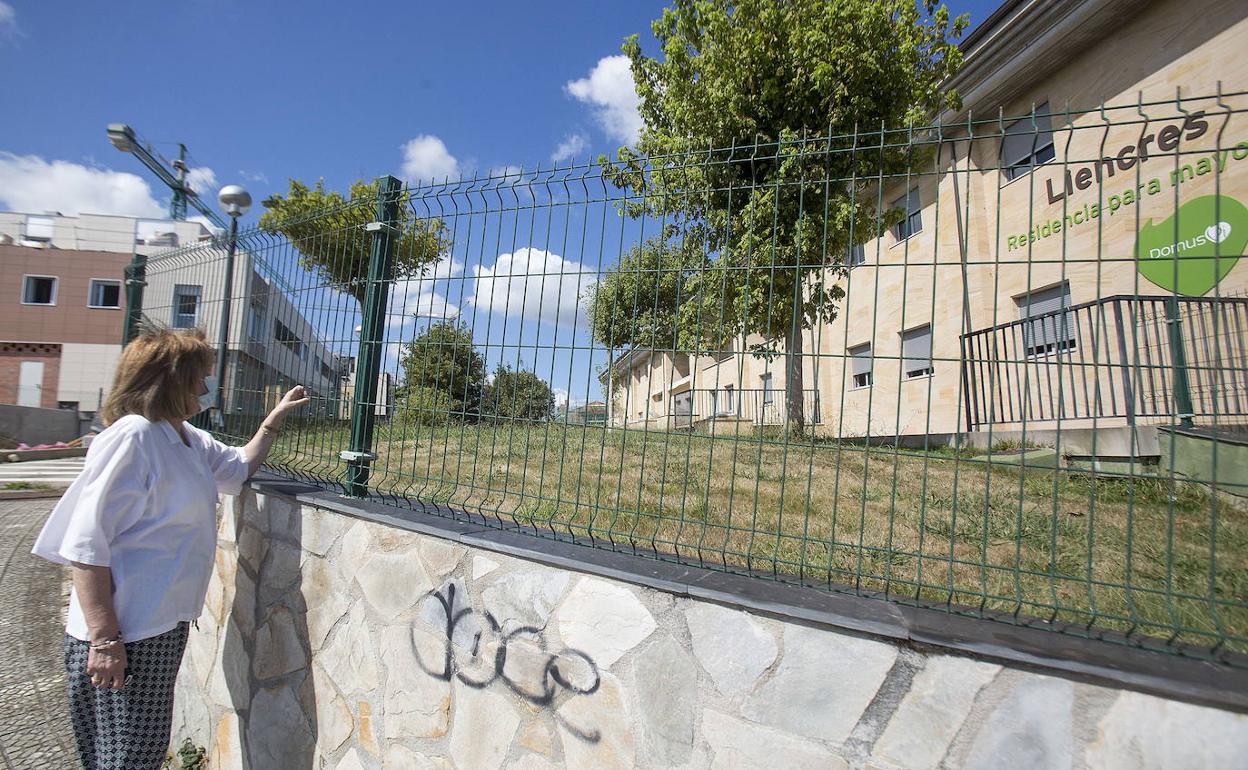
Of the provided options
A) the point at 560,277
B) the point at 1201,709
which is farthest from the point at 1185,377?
the point at 560,277

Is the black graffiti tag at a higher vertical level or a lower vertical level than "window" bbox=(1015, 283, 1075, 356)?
lower

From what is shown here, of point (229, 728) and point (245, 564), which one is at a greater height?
point (245, 564)

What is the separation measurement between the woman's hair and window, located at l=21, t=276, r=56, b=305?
124ft

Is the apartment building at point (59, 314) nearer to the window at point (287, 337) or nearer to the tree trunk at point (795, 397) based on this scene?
the window at point (287, 337)

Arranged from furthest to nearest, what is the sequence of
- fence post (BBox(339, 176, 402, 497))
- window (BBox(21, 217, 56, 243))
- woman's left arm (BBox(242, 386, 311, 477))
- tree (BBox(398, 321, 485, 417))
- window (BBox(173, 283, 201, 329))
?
window (BBox(21, 217, 56, 243)), window (BBox(173, 283, 201, 329)), fence post (BBox(339, 176, 402, 497)), woman's left arm (BBox(242, 386, 311, 477)), tree (BBox(398, 321, 485, 417))

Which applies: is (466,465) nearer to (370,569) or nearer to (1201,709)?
(370,569)

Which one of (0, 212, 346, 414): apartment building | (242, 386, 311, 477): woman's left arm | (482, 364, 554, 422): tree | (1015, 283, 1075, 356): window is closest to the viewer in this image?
(1015, 283, 1075, 356): window

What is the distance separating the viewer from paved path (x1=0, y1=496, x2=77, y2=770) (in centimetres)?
298

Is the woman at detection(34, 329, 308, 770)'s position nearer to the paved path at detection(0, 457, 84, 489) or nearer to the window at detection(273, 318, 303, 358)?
the window at detection(273, 318, 303, 358)

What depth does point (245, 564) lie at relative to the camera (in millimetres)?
3092

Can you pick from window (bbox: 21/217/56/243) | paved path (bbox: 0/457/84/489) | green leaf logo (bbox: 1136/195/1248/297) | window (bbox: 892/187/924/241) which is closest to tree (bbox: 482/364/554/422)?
window (bbox: 892/187/924/241)

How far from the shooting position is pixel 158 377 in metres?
2.26

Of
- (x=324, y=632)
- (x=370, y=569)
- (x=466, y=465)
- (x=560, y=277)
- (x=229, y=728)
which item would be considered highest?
(x=560, y=277)

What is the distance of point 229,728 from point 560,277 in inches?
112
